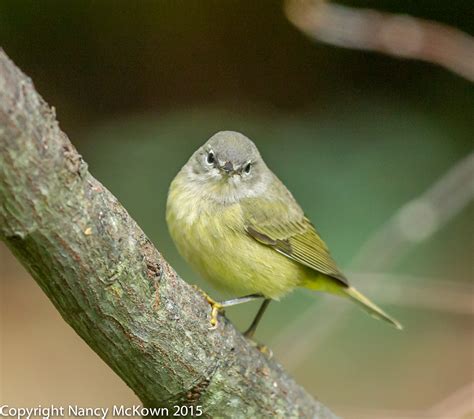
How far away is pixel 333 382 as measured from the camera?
576 centimetres

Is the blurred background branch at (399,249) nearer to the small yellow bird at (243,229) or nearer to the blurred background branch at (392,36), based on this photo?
the small yellow bird at (243,229)

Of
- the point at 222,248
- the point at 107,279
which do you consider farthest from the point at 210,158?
the point at 107,279

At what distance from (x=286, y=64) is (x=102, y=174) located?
2.15 m

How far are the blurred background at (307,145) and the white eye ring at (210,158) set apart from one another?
1.34m

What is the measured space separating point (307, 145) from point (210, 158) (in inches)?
105

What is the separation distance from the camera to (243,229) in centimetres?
356

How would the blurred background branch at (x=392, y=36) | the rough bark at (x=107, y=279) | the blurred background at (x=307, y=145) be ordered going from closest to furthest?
1. the rough bark at (x=107, y=279)
2. the blurred background branch at (x=392, y=36)
3. the blurred background at (x=307, y=145)

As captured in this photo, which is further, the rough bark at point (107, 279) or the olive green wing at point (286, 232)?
the olive green wing at point (286, 232)

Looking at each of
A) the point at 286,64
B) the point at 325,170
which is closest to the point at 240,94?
the point at 286,64

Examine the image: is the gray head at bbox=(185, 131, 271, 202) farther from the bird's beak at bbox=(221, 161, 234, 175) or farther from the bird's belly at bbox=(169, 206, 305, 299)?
the bird's belly at bbox=(169, 206, 305, 299)

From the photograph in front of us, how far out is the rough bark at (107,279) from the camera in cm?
187

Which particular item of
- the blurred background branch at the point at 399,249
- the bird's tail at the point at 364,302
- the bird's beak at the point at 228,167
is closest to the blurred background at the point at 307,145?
the blurred background branch at the point at 399,249

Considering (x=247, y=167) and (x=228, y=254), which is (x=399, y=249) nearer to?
(x=247, y=167)

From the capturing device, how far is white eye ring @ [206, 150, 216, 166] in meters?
3.74
